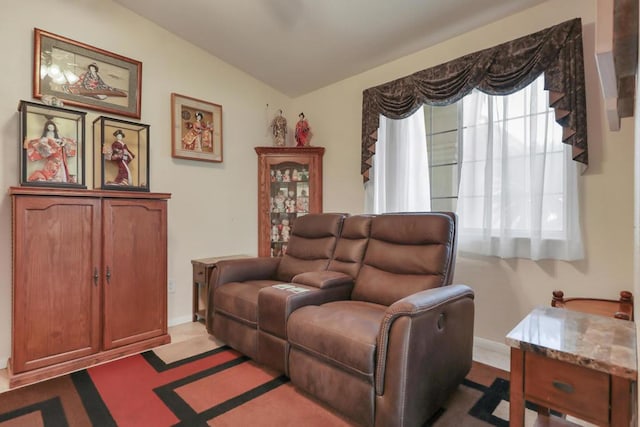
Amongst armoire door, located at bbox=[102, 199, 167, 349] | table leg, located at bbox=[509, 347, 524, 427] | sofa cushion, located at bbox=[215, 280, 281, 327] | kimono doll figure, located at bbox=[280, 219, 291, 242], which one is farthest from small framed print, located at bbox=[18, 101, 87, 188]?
table leg, located at bbox=[509, 347, 524, 427]

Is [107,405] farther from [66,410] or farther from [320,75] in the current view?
[320,75]

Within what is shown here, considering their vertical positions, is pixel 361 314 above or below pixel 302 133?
below

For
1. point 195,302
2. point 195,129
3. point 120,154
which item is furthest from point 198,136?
point 195,302

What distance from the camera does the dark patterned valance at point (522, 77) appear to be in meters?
1.92

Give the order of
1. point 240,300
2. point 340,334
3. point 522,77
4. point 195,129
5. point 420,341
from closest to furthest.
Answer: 1. point 420,341
2. point 340,334
3. point 522,77
4. point 240,300
5. point 195,129

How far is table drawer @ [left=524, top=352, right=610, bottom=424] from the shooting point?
0.88 meters

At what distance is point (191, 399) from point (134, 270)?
1.09 metres

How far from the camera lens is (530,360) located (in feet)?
3.20

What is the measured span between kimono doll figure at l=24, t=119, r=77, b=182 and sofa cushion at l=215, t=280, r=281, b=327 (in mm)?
1371

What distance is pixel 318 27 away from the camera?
8.57ft

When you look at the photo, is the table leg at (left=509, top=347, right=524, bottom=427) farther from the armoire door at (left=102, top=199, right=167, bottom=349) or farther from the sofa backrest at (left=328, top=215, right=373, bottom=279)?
the armoire door at (left=102, top=199, right=167, bottom=349)

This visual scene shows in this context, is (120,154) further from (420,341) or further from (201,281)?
(420,341)

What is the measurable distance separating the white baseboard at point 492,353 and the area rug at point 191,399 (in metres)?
0.10

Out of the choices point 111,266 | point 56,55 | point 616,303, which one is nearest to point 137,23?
point 56,55
